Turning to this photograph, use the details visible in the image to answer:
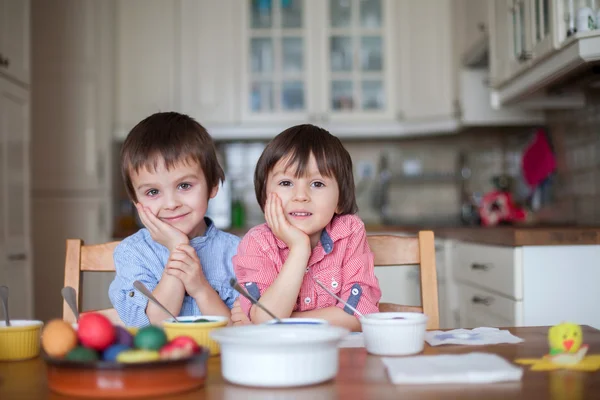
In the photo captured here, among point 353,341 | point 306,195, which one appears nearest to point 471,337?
point 353,341

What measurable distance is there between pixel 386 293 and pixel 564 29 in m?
1.56

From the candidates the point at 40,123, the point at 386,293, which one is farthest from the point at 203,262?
the point at 40,123

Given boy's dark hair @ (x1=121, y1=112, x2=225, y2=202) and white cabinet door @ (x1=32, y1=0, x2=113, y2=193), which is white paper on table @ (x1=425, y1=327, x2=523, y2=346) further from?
white cabinet door @ (x1=32, y1=0, x2=113, y2=193)

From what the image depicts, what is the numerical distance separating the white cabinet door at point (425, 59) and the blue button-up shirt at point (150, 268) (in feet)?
8.29

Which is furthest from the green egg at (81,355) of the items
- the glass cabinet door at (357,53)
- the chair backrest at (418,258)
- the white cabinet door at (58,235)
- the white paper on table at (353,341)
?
the glass cabinet door at (357,53)

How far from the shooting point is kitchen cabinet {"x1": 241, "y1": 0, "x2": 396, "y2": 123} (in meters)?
3.97

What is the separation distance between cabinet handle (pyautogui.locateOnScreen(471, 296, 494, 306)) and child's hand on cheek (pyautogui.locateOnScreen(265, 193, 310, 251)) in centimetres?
146

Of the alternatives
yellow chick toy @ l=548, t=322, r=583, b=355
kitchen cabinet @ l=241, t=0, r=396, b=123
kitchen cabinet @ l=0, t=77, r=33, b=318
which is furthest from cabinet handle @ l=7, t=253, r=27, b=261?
yellow chick toy @ l=548, t=322, r=583, b=355

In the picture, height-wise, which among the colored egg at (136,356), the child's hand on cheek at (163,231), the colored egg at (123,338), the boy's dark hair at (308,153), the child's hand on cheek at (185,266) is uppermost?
the boy's dark hair at (308,153)

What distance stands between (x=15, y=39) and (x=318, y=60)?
1680mm

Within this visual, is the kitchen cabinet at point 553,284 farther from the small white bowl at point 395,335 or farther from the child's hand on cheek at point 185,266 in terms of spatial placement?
the small white bowl at point 395,335

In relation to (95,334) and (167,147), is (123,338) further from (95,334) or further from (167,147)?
(167,147)

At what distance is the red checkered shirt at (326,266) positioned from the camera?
51.1 inches

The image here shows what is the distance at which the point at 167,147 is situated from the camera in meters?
1.34
